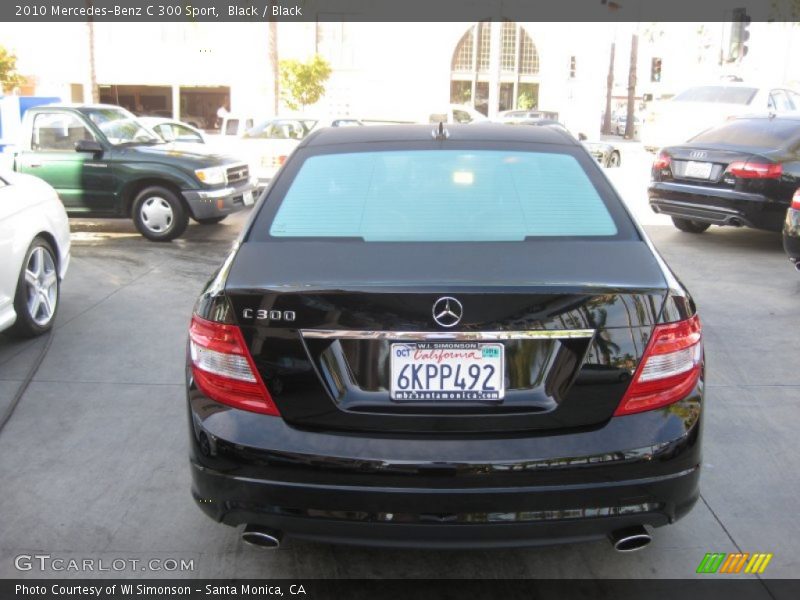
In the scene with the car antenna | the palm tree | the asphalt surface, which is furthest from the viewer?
the palm tree

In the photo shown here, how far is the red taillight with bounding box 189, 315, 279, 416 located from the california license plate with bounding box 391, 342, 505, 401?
1.40 ft

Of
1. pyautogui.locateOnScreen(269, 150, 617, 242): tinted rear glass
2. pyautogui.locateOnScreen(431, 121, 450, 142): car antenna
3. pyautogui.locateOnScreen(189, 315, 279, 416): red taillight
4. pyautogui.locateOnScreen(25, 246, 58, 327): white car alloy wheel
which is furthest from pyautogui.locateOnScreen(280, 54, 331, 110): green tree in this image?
pyautogui.locateOnScreen(189, 315, 279, 416): red taillight

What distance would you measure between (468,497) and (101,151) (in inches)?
378

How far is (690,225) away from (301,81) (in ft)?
102

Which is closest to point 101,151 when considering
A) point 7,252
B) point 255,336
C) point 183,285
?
point 183,285

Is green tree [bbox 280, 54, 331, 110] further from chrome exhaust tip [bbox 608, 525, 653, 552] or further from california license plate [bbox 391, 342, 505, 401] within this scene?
chrome exhaust tip [bbox 608, 525, 653, 552]

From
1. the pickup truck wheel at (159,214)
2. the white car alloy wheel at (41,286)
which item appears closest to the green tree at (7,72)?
the pickup truck wheel at (159,214)

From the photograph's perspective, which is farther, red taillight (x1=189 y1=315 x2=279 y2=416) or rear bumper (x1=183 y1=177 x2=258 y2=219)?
rear bumper (x1=183 y1=177 x2=258 y2=219)

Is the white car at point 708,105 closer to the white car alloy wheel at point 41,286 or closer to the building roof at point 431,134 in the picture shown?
the white car alloy wheel at point 41,286

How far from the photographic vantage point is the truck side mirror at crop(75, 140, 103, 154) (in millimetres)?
10953

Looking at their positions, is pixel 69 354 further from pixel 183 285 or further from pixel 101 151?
pixel 101 151

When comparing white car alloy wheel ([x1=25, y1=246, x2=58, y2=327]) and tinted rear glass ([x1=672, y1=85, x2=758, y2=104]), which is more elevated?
tinted rear glass ([x1=672, y1=85, x2=758, y2=104])

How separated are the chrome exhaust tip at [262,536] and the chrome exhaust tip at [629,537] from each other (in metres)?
1.07

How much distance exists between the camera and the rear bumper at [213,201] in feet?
35.9
